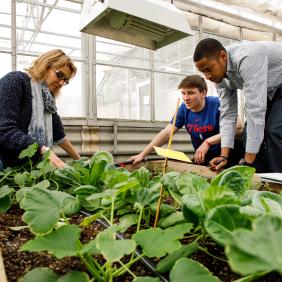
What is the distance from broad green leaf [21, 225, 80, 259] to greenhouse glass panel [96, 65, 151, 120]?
3469 mm

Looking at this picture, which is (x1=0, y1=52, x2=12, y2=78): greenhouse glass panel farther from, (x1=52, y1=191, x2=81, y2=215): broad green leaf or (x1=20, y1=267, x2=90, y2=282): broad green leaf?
(x1=20, y1=267, x2=90, y2=282): broad green leaf

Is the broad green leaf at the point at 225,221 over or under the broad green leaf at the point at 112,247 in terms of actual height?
Result: over

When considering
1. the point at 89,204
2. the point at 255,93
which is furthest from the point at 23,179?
the point at 255,93

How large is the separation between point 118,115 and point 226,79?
232 cm

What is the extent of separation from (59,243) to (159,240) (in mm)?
112

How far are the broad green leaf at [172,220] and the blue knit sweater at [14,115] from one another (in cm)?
95

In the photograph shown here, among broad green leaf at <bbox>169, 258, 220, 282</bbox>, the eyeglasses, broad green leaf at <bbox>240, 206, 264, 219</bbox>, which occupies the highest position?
the eyeglasses

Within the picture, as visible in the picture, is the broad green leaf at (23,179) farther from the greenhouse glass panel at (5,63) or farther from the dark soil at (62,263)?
the greenhouse glass panel at (5,63)

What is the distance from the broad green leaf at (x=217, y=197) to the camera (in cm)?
36

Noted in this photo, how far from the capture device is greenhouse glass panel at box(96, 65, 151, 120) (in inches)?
154

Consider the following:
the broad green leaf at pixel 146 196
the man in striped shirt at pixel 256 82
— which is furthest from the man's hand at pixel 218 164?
the broad green leaf at pixel 146 196

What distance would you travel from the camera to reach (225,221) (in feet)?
1.06

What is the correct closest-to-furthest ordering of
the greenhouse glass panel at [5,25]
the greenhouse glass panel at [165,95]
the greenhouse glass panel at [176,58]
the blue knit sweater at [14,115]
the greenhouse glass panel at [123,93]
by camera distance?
the blue knit sweater at [14,115] → the greenhouse glass panel at [5,25] → the greenhouse glass panel at [123,93] → the greenhouse glass panel at [165,95] → the greenhouse glass panel at [176,58]

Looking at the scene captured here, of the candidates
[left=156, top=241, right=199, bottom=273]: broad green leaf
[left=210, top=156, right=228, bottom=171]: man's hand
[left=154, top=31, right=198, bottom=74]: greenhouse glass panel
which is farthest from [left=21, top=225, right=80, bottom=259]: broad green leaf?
[left=154, top=31, right=198, bottom=74]: greenhouse glass panel
